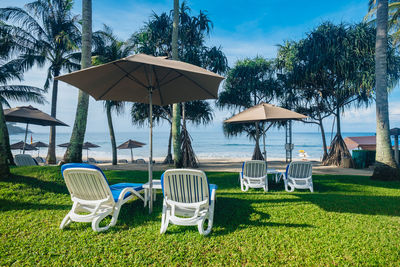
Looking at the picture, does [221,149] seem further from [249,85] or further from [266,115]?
[266,115]

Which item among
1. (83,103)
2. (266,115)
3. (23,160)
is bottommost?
(23,160)

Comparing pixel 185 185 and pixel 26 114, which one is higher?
pixel 26 114

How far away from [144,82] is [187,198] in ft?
8.63

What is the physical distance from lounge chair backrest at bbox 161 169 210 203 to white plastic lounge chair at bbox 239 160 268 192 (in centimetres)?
273

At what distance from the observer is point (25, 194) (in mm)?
4320

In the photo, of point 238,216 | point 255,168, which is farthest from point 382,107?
point 238,216

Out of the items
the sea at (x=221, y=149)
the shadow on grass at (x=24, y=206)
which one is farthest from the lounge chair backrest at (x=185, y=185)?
the sea at (x=221, y=149)

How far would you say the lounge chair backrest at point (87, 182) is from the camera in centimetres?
300

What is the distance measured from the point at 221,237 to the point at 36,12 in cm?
1622

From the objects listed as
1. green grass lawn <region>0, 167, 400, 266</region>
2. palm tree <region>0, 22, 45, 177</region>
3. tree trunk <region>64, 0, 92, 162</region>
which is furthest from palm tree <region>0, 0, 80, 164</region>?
green grass lawn <region>0, 167, 400, 266</region>

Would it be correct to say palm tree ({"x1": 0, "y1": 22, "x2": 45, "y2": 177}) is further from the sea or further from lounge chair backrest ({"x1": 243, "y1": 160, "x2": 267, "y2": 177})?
lounge chair backrest ({"x1": 243, "y1": 160, "x2": 267, "y2": 177})

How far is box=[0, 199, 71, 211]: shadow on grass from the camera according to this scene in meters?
3.80

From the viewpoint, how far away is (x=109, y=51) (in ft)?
43.7

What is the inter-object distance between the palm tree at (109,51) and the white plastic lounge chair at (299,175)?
10593 mm
